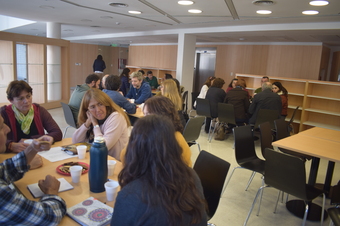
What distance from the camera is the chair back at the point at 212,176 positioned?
73.8 inches

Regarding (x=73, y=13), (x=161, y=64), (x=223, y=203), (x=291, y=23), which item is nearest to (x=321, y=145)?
(x=223, y=203)

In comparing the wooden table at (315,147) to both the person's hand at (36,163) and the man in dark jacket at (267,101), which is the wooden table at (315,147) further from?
the person's hand at (36,163)

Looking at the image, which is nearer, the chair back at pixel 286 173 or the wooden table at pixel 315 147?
the chair back at pixel 286 173

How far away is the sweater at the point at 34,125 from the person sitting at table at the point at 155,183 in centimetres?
174

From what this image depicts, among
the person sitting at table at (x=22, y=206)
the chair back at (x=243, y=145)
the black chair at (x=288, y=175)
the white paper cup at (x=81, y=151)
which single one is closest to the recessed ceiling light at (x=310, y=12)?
the chair back at (x=243, y=145)

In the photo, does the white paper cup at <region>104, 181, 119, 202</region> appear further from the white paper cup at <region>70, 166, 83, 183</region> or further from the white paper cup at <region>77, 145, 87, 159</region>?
the white paper cup at <region>77, 145, 87, 159</region>

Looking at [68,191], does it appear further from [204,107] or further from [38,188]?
[204,107]

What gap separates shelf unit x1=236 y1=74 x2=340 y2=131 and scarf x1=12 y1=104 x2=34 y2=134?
5.51m

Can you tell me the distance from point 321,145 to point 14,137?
3.11m

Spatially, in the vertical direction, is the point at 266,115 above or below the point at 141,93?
below

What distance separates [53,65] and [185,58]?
388 centimetres

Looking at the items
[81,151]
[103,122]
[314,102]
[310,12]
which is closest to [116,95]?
[103,122]

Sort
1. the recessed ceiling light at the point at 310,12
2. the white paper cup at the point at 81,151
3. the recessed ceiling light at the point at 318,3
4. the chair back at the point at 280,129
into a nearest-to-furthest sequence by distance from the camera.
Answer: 1. the white paper cup at the point at 81,151
2. the chair back at the point at 280,129
3. the recessed ceiling light at the point at 318,3
4. the recessed ceiling light at the point at 310,12

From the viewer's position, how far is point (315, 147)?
2748mm
